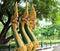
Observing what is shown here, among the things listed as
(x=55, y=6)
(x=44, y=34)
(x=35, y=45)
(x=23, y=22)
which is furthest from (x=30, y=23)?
(x=44, y=34)

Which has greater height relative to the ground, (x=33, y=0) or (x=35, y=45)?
(x=33, y=0)

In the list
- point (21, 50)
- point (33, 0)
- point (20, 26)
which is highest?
point (33, 0)

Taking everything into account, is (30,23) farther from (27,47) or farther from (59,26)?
(59,26)

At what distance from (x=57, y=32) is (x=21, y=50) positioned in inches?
343

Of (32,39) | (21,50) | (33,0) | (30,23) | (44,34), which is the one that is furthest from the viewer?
(44,34)

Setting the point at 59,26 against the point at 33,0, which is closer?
the point at 33,0

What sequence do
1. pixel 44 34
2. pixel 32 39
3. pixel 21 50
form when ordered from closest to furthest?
pixel 21 50 < pixel 32 39 < pixel 44 34

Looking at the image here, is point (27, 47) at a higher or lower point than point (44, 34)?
higher

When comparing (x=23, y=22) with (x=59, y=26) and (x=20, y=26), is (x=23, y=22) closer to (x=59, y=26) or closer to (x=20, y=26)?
(x=20, y=26)

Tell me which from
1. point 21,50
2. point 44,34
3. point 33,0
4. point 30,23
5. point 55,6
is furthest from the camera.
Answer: point 44,34

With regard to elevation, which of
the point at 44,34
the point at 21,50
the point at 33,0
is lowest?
the point at 44,34

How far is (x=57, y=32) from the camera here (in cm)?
1049

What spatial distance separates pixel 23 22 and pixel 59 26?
29.0ft

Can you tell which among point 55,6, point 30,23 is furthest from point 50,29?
point 30,23
